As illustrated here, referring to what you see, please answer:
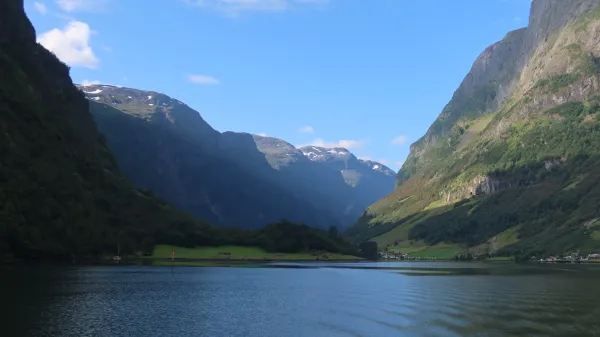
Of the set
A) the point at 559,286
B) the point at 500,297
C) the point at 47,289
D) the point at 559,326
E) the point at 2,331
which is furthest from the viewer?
the point at 559,286

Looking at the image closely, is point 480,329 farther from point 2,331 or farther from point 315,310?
point 2,331

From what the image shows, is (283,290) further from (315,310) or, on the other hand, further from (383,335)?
(383,335)

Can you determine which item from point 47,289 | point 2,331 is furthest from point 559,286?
point 2,331

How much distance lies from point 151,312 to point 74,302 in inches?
534

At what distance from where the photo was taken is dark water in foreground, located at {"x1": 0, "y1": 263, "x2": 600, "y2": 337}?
7438cm

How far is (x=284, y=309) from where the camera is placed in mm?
97500

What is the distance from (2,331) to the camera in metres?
64.2

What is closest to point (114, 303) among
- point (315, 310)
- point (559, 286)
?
point (315, 310)

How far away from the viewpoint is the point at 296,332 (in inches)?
2938

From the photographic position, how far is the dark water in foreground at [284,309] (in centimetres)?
7438

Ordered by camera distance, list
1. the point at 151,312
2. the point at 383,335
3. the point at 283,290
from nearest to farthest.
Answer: the point at 383,335, the point at 151,312, the point at 283,290

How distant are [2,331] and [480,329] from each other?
175 feet

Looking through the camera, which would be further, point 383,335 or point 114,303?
point 114,303

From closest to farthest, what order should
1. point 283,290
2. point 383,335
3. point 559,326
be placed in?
1. point 383,335
2. point 559,326
3. point 283,290
